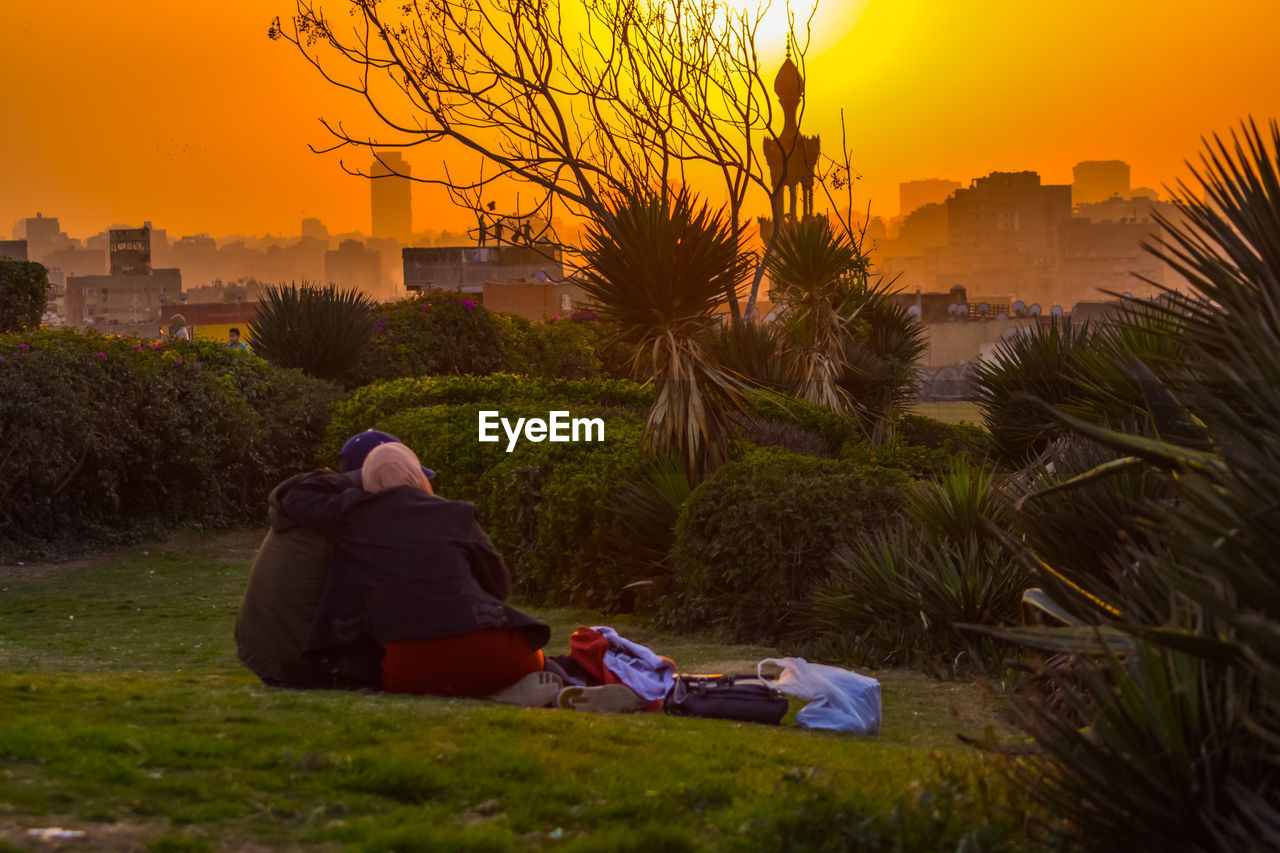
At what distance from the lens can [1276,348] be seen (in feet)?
15.2

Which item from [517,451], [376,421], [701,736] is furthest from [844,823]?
[376,421]

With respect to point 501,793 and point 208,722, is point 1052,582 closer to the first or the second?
point 501,793

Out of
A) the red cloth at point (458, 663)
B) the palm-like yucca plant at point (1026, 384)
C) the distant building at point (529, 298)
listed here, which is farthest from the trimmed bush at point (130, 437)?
the distant building at point (529, 298)

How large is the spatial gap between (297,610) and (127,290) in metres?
126

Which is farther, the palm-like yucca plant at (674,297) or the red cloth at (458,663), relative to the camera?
the palm-like yucca plant at (674,297)

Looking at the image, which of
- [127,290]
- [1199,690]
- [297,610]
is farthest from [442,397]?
[127,290]

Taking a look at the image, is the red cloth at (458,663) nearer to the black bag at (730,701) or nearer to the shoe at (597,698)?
the shoe at (597,698)

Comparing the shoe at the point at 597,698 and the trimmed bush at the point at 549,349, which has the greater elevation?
the trimmed bush at the point at 549,349

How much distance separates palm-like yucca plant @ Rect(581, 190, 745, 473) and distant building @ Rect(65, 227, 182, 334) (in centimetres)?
10931

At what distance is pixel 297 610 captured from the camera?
6.52 metres

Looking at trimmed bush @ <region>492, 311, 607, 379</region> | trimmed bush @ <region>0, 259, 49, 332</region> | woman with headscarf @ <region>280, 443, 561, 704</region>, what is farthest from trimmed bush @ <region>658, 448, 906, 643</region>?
trimmed bush @ <region>492, 311, 607, 379</region>

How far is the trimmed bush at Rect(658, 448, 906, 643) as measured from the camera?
9.85m

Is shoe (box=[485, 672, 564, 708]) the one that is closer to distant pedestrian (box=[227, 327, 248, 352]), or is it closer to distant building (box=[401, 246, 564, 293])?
distant pedestrian (box=[227, 327, 248, 352])

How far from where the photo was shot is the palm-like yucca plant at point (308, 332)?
72.8ft
